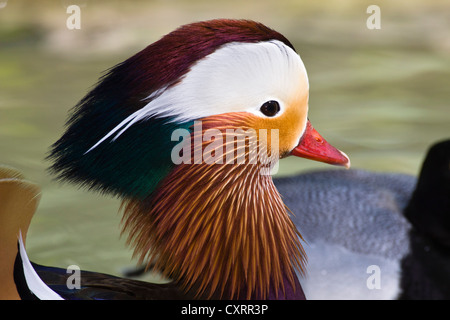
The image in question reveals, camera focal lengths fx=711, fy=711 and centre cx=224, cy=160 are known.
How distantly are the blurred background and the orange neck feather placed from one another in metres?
1.21

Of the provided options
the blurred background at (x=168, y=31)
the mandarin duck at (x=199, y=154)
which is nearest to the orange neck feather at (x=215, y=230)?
the mandarin duck at (x=199, y=154)

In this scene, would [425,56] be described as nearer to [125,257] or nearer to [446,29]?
[446,29]

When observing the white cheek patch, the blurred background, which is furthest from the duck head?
the blurred background

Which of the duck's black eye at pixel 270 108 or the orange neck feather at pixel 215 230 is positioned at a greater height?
the duck's black eye at pixel 270 108

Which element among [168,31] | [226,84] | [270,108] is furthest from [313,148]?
[168,31]

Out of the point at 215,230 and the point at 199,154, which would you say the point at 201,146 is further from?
the point at 215,230

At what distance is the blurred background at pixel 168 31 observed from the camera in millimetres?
2895

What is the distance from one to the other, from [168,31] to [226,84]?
3.10m

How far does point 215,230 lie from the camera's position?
149cm

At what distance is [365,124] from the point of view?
364cm

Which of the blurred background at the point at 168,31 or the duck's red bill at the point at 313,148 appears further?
the blurred background at the point at 168,31

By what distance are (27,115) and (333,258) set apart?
1887 mm

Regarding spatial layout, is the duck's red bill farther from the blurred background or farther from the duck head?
the blurred background

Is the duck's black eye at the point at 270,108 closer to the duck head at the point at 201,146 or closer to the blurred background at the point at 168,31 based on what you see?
the duck head at the point at 201,146
